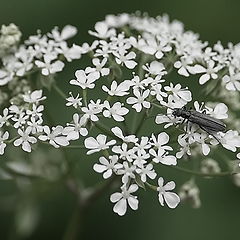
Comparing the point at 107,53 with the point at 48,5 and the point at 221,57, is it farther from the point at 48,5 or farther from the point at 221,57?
the point at 48,5

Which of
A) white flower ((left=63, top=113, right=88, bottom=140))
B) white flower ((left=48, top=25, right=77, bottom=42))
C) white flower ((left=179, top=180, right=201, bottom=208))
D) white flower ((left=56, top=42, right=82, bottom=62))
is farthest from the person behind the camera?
white flower ((left=48, top=25, right=77, bottom=42))

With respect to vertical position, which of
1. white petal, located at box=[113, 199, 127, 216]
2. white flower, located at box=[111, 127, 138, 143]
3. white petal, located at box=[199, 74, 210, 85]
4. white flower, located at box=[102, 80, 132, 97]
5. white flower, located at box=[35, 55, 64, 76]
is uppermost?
white petal, located at box=[199, 74, 210, 85]

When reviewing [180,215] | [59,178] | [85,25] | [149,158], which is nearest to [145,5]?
[85,25]

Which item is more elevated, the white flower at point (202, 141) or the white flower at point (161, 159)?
the white flower at point (202, 141)

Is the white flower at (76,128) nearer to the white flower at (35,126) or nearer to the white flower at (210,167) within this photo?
the white flower at (35,126)

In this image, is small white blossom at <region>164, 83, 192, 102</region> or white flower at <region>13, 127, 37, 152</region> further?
small white blossom at <region>164, 83, 192, 102</region>

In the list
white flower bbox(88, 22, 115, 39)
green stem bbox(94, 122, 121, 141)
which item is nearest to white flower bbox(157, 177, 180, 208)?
green stem bbox(94, 122, 121, 141)

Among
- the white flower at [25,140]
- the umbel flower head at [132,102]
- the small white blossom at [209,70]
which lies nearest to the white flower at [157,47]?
the umbel flower head at [132,102]

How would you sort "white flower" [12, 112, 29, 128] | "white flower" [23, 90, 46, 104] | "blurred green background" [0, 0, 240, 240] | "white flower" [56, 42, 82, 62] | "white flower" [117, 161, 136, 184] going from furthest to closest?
"blurred green background" [0, 0, 240, 240] < "white flower" [56, 42, 82, 62] < "white flower" [23, 90, 46, 104] < "white flower" [12, 112, 29, 128] < "white flower" [117, 161, 136, 184]

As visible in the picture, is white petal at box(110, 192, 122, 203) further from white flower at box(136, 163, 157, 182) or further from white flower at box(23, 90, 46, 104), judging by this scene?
white flower at box(23, 90, 46, 104)
